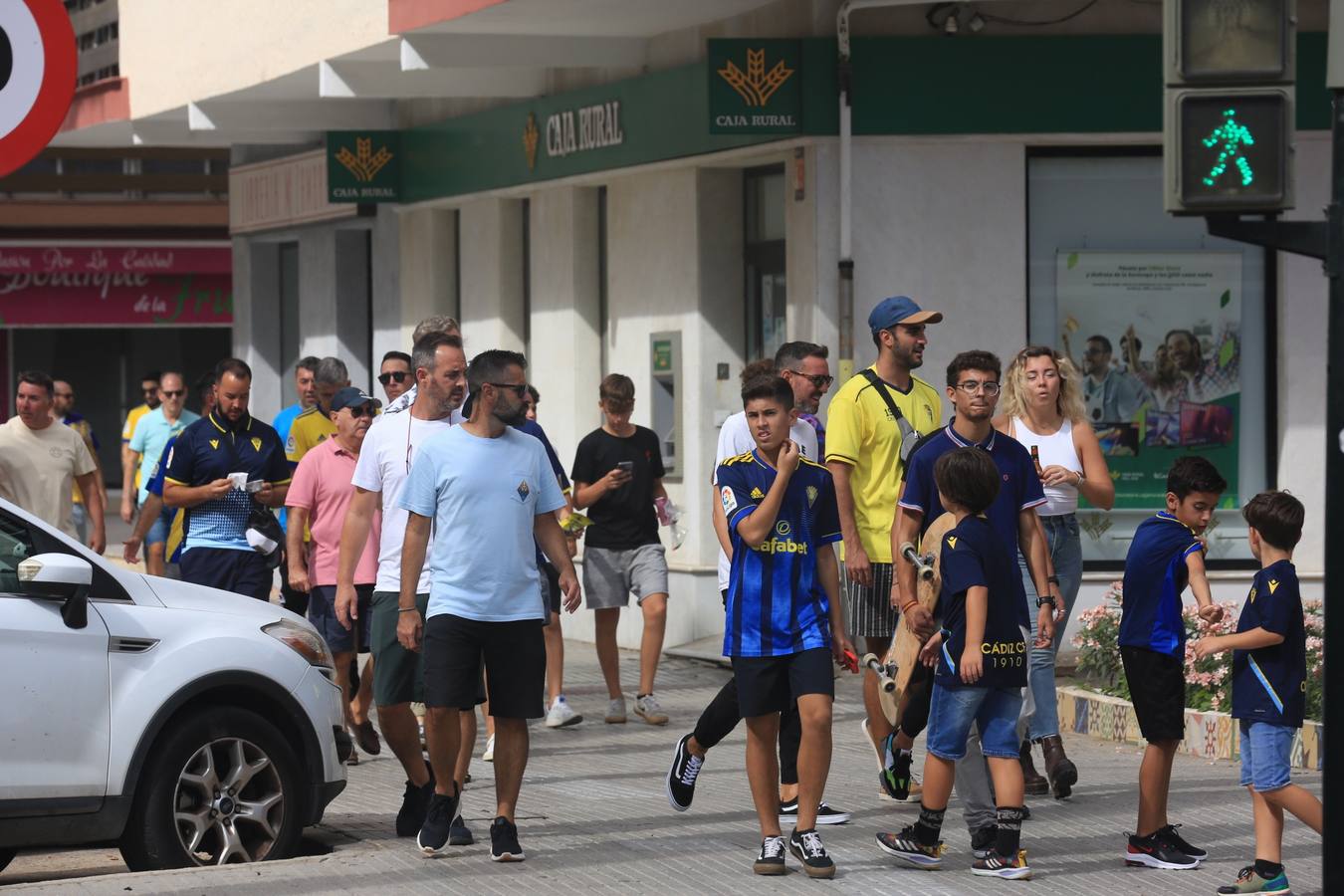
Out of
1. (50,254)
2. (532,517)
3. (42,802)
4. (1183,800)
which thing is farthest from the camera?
(50,254)

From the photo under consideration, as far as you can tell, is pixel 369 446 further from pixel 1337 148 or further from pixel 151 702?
pixel 1337 148

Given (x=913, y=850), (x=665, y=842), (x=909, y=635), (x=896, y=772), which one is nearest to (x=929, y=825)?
(x=913, y=850)

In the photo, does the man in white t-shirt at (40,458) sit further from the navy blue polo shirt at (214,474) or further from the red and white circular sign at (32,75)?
the red and white circular sign at (32,75)

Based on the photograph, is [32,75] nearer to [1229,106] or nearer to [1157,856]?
[1229,106]

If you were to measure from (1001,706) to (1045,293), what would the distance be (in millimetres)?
6820

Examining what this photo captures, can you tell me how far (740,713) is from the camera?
788 cm

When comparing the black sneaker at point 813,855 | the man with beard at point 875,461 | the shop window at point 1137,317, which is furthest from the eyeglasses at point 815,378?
the shop window at point 1137,317

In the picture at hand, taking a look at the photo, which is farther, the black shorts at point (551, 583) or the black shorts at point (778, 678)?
the black shorts at point (551, 583)

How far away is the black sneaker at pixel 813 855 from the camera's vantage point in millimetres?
7406

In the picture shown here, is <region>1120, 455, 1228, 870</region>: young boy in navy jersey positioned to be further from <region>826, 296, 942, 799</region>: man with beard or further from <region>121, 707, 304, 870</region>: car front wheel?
<region>121, 707, 304, 870</region>: car front wheel

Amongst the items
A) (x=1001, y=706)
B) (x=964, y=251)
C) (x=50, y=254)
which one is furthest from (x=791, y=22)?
(x=50, y=254)

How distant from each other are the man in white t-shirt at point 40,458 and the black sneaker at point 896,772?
16.4ft

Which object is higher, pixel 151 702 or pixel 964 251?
pixel 964 251

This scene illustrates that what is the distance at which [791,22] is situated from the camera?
14.0 m
